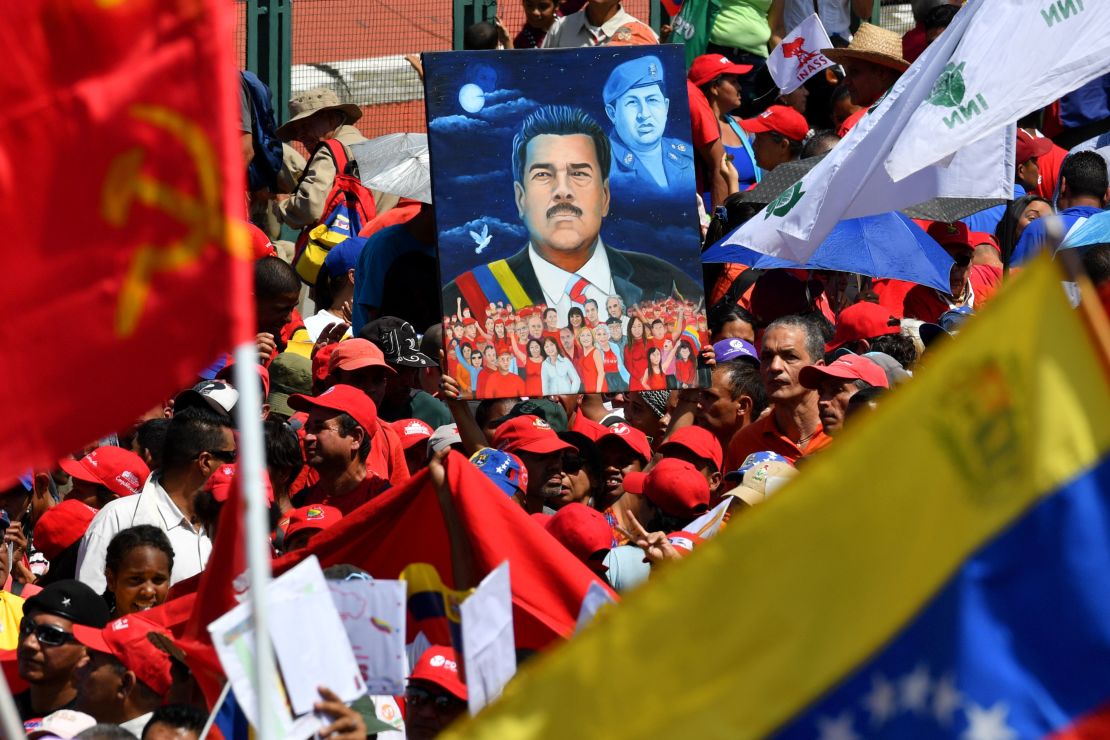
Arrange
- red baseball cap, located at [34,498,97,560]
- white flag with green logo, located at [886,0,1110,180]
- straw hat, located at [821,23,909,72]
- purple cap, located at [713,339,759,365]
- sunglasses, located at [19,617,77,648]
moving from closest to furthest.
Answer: sunglasses, located at [19,617,77,648], white flag with green logo, located at [886,0,1110,180], red baseball cap, located at [34,498,97,560], purple cap, located at [713,339,759,365], straw hat, located at [821,23,909,72]

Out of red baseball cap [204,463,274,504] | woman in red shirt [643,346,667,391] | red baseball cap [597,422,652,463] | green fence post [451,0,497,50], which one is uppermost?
green fence post [451,0,497,50]

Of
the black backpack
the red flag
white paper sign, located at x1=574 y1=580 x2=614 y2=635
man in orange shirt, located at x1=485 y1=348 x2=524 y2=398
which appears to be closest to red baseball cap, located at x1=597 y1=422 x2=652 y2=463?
man in orange shirt, located at x1=485 y1=348 x2=524 y2=398

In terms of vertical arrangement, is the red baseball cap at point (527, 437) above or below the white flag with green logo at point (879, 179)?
below

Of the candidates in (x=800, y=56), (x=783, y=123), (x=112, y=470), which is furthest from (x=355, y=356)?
(x=800, y=56)

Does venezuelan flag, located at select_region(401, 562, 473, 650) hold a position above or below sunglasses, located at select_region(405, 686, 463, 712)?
above

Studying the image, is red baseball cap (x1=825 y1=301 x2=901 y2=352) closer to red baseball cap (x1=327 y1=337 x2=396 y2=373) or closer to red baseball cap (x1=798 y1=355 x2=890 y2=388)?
red baseball cap (x1=798 y1=355 x2=890 y2=388)

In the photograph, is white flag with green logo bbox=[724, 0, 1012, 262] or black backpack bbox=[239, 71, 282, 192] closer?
white flag with green logo bbox=[724, 0, 1012, 262]

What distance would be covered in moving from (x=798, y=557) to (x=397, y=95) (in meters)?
13.0

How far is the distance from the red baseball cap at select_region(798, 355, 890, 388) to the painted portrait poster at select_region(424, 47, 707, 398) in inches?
19.2

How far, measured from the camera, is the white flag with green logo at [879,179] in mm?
7246

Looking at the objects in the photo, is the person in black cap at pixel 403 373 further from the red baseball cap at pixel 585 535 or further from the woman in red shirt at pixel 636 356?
the red baseball cap at pixel 585 535

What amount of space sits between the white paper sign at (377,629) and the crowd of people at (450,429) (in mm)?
220

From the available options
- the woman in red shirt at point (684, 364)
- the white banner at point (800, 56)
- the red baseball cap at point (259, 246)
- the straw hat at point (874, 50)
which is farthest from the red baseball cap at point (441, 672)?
the white banner at point (800, 56)

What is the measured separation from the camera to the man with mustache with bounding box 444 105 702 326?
779 centimetres
